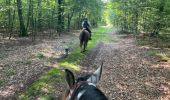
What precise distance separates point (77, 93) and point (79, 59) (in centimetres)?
1480

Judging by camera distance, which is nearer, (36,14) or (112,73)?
(112,73)

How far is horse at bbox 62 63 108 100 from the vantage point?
196 centimetres

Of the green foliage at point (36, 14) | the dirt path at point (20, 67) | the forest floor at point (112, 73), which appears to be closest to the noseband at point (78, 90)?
the forest floor at point (112, 73)

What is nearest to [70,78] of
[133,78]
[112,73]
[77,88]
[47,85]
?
[77,88]

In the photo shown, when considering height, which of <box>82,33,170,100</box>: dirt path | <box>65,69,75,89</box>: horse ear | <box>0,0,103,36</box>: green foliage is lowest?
<box>82,33,170,100</box>: dirt path

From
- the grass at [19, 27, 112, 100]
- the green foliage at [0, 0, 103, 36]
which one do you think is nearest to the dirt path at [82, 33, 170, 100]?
the grass at [19, 27, 112, 100]

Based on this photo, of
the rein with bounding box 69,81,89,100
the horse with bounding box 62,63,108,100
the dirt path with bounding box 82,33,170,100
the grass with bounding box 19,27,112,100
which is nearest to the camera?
the horse with bounding box 62,63,108,100

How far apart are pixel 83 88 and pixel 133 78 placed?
1090cm

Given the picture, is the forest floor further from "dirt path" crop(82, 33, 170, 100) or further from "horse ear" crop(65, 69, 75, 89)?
"horse ear" crop(65, 69, 75, 89)

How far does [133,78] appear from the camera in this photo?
12.7 meters

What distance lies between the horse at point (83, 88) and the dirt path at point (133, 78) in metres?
7.80

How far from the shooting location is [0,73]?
12859 mm

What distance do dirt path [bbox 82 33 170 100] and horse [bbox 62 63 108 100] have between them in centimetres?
780

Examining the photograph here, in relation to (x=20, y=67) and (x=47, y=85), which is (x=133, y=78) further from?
(x=20, y=67)
